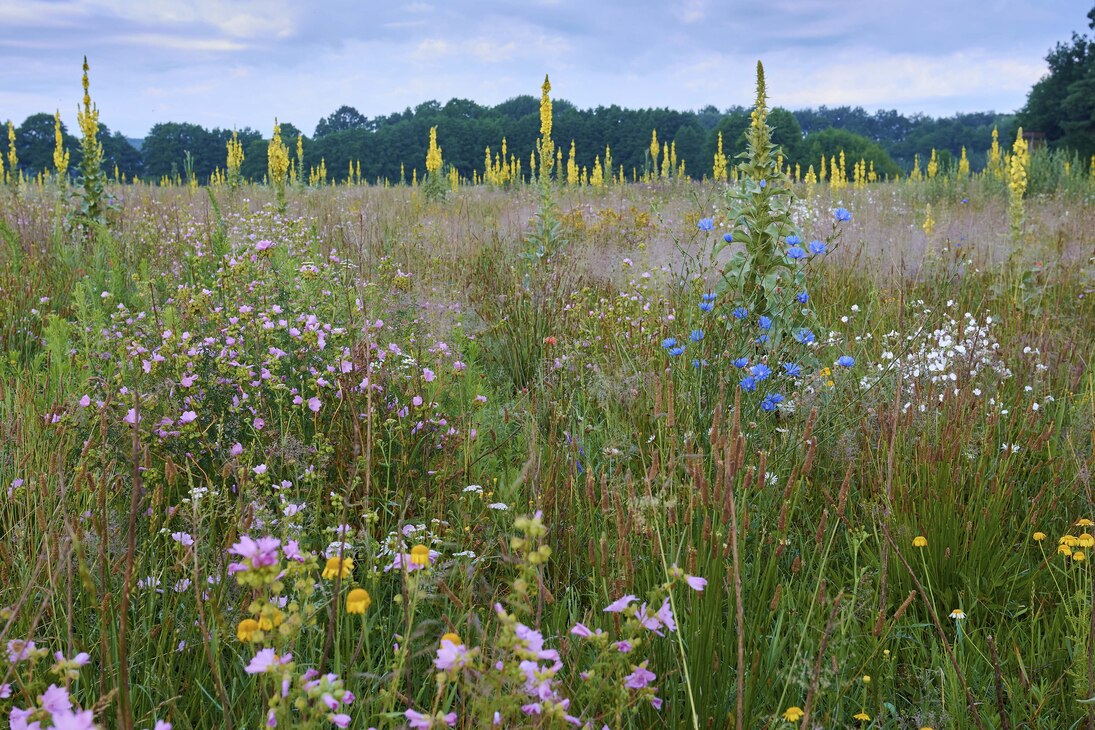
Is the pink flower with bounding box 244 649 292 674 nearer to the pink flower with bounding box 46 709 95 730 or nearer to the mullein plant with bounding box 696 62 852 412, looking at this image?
the pink flower with bounding box 46 709 95 730

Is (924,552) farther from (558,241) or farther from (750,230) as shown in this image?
(558,241)

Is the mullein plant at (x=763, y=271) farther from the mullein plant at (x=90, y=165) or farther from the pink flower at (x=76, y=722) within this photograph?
the mullein plant at (x=90, y=165)

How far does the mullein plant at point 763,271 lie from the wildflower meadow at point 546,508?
0.02 m

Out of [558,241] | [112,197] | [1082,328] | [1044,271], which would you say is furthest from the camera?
[112,197]

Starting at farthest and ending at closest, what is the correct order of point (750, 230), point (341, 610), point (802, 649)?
point (750, 230)
point (802, 649)
point (341, 610)

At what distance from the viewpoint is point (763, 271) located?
3.79 metres

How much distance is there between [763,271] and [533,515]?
7.22 feet

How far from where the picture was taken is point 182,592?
193 centimetres

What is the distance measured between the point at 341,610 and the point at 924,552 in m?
1.77

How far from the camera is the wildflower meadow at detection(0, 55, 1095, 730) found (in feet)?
4.38

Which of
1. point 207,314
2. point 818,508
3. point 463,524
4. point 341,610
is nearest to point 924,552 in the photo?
point 818,508

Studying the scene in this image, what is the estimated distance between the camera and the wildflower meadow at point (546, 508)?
4.38 ft

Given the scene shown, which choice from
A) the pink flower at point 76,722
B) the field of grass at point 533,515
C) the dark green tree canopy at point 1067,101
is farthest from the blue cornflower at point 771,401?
the dark green tree canopy at point 1067,101

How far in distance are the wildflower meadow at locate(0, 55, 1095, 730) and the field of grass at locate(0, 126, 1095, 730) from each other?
0.02 metres
